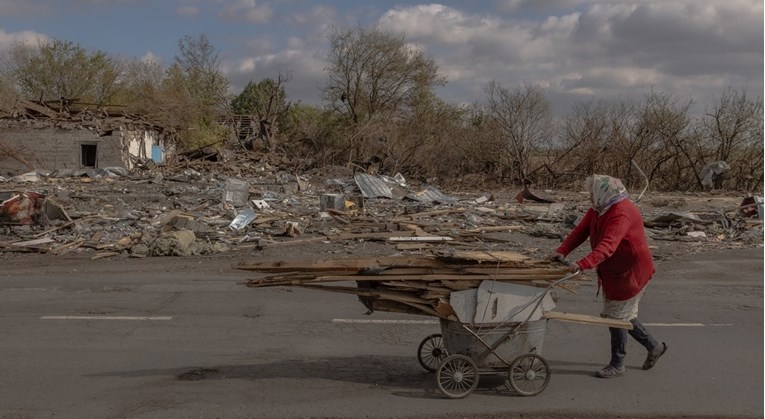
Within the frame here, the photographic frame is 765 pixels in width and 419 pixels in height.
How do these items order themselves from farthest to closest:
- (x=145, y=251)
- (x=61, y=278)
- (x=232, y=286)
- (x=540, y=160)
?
1. (x=540, y=160)
2. (x=145, y=251)
3. (x=61, y=278)
4. (x=232, y=286)

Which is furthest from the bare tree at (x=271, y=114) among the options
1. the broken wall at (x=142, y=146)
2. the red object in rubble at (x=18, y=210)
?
the red object in rubble at (x=18, y=210)

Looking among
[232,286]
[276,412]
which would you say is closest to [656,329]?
[276,412]

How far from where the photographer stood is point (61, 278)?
12227 millimetres

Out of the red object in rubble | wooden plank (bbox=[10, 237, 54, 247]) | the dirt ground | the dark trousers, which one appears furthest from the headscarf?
the red object in rubble

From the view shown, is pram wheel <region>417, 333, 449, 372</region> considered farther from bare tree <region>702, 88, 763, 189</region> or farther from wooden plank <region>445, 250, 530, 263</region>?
bare tree <region>702, 88, 763, 189</region>

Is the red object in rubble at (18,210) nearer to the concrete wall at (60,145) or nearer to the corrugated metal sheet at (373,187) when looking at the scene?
the corrugated metal sheet at (373,187)

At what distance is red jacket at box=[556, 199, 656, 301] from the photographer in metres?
5.77

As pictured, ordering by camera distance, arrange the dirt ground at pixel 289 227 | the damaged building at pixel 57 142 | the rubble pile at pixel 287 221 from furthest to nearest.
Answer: the damaged building at pixel 57 142 < the rubble pile at pixel 287 221 < the dirt ground at pixel 289 227

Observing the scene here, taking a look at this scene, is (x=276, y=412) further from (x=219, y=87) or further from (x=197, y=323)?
(x=219, y=87)

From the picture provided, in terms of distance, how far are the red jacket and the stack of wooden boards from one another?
1.06ft

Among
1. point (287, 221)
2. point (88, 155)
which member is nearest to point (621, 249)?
point (287, 221)

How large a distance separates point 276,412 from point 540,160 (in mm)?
31799

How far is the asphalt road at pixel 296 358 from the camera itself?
5.59m

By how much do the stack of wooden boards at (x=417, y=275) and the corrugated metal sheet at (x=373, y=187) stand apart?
Answer: 20.1 metres
